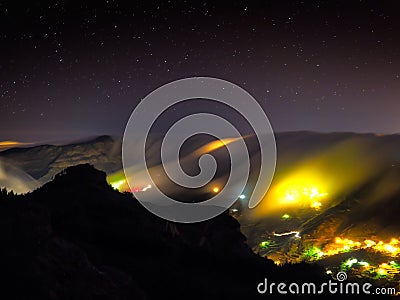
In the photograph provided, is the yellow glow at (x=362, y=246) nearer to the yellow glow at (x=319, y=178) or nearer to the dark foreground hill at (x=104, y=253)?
the yellow glow at (x=319, y=178)

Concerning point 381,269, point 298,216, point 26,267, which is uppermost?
point 298,216

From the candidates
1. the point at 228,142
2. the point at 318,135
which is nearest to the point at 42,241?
the point at 228,142

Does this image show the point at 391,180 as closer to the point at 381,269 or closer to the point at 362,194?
the point at 362,194

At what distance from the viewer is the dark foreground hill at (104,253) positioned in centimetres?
736

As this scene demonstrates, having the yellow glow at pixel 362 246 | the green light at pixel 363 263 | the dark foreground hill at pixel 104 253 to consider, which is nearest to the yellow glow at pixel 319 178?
the yellow glow at pixel 362 246

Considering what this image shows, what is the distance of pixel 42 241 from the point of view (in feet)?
26.8

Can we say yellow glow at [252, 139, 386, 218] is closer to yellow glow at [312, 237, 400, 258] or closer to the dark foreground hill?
yellow glow at [312, 237, 400, 258]

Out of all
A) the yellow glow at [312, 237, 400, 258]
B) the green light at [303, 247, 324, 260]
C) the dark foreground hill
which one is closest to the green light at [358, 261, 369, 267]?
the yellow glow at [312, 237, 400, 258]

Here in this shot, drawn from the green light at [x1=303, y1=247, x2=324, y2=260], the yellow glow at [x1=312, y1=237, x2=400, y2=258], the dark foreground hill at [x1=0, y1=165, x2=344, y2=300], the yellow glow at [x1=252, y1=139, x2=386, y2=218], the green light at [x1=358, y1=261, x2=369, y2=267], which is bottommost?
the dark foreground hill at [x1=0, y1=165, x2=344, y2=300]

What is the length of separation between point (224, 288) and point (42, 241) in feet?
20.0

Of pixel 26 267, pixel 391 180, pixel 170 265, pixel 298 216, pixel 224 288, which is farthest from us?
pixel 391 180

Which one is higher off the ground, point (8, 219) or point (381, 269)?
point (381, 269)

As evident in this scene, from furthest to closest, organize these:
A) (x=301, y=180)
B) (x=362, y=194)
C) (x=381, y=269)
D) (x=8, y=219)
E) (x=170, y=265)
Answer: (x=301, y=180) < (x=362, y=194) < (x=381, y=269) < (x=170, y=265) < (x=8, y=219)

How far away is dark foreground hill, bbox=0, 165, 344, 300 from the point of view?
736 cm
